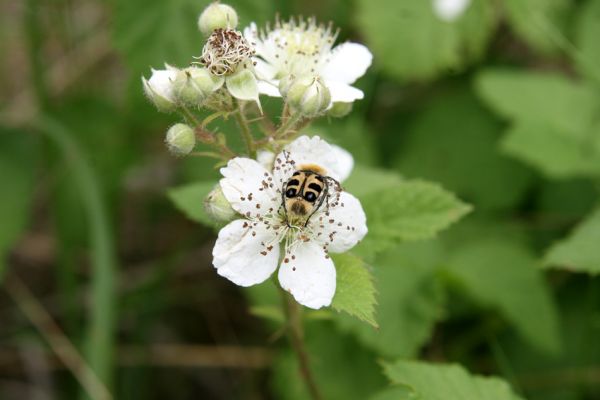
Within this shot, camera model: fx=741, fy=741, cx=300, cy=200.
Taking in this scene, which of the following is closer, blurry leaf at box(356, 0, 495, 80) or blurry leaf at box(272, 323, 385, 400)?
blurry leaf at box(272, 323, 385, 400)

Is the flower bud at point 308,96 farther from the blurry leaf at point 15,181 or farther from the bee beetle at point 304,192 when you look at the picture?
the blurry leaf at point 15,181

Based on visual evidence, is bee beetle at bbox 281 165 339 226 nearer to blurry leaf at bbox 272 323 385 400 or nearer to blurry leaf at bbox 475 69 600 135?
blurry leaf at bbox 272 323 385 400

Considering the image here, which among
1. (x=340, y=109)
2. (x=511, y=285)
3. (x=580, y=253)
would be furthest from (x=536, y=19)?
(x=340, y=109)

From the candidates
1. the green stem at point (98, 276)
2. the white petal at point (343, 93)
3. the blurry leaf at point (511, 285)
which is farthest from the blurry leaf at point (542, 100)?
the green stem at point (98, 276)

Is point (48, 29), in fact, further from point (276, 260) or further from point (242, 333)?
point (276, 260)

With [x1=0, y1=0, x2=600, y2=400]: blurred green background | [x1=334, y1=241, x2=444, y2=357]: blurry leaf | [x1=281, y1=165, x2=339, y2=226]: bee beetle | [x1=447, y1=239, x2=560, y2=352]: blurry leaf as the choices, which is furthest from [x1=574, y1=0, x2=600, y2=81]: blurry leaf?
[x1=281, y1=165, x2=339, y2=226]: bee beetle

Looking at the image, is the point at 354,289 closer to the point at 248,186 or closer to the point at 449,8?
the point at 248,186
